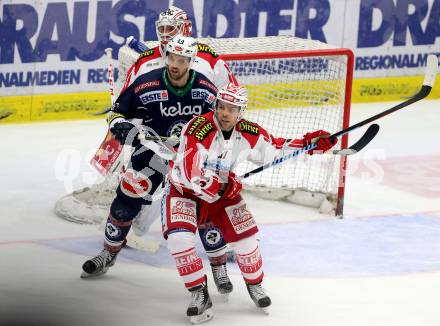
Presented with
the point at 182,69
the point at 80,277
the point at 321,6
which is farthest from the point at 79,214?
the point at 321,6

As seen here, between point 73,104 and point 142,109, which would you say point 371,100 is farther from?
point 142,109

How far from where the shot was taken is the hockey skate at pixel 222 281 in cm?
698

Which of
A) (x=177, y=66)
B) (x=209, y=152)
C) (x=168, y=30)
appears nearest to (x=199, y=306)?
(x=209, y=152)

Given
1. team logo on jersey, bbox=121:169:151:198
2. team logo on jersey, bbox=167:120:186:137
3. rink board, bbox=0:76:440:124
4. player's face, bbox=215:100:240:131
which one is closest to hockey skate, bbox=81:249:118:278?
team logo on jersey, bbox=121:169:151:198

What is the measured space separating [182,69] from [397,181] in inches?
138

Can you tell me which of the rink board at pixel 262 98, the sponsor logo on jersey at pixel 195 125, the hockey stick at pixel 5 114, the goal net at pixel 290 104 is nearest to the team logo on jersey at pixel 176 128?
the sponsor logo on jersey at pixel 195 125

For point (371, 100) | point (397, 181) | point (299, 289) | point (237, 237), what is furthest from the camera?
point (371, 100)

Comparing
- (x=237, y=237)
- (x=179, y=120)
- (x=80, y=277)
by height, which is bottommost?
(x=80, y=277)

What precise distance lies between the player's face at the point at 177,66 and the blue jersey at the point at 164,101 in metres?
0.10

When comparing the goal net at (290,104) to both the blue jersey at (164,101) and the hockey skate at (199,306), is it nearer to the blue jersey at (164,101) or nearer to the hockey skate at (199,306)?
the blue jersey at (164,101)

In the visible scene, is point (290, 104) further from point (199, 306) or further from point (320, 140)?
point (199, 306)

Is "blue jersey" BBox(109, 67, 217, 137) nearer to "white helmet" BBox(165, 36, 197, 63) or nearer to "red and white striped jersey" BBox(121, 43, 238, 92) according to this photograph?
"red and white striped jersey" BBox(121, 43, 238, 92)

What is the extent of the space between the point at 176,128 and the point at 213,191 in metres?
0.82

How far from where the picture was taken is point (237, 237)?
6637mm
